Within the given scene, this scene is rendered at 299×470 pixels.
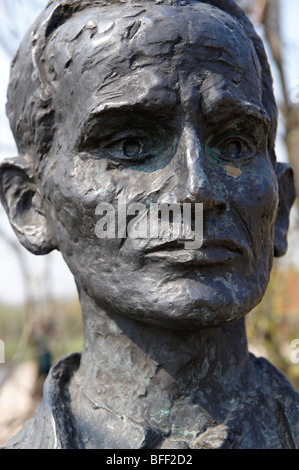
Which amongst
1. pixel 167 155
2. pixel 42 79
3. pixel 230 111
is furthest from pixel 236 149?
pixel 42 79

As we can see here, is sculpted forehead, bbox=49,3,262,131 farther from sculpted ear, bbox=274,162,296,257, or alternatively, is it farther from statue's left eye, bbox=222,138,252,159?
sculpted ear, bbox=274,162,296,257

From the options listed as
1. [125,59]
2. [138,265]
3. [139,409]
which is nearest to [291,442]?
[139,409]

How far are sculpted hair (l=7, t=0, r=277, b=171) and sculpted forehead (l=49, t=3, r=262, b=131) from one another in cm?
12

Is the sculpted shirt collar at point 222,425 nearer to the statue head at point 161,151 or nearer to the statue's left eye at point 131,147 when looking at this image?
the statue head at point 161,151

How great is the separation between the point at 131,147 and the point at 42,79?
579 mm

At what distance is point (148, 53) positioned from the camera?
6.56 ft

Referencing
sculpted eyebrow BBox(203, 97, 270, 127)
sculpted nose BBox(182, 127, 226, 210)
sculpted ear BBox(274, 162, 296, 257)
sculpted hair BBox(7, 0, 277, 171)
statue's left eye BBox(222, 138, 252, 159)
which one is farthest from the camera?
sculpted ear BBox(274, 162, 296, 257)

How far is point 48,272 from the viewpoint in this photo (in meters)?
8.65

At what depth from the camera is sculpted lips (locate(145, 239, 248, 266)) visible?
6.23ft

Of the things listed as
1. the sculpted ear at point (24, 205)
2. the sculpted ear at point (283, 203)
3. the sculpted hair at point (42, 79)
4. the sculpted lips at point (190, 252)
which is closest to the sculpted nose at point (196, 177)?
the sculpted lips at point (190, 252)

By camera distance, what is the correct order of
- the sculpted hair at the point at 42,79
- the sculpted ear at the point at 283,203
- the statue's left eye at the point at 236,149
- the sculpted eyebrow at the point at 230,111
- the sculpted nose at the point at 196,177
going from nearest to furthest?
1. the sculpted nose at the point at 196,177
2. the sculpted eyebrow at the point at 230,111
3. the statue's left eye at the point at 236,149
4. the sculpted hair at the point at 42,79
5. the sculpted ear at the point at 283,203

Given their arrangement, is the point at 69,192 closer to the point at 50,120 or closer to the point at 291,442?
the point at 50,120

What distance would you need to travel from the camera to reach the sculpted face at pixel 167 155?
1937mm

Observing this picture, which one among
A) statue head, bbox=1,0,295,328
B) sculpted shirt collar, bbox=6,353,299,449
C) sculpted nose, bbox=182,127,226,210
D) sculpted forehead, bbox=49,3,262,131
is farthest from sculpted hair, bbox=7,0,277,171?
sculpted shirt collar, bbox=6,353,299,449
